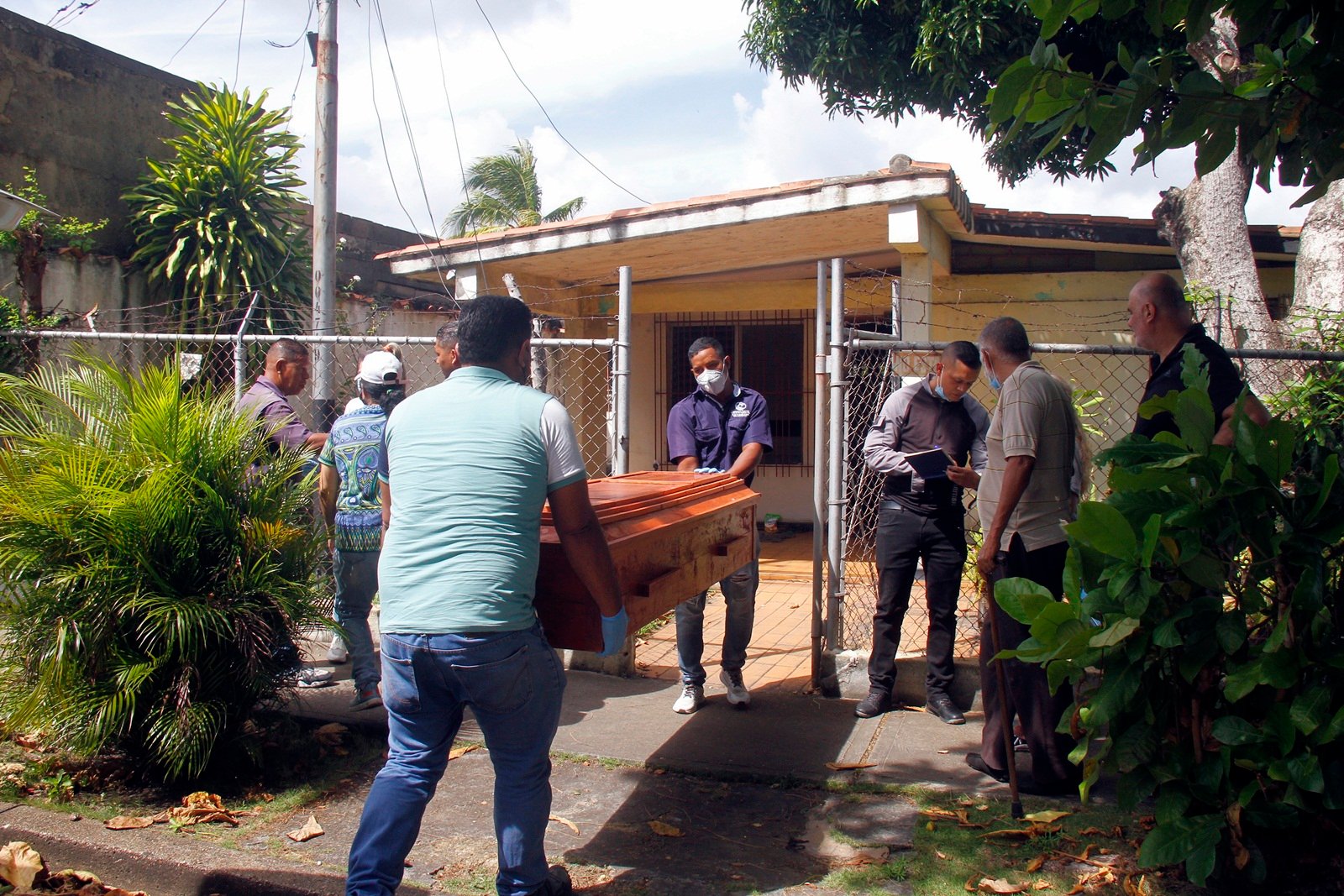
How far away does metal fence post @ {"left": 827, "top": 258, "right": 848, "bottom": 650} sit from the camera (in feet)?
16.3

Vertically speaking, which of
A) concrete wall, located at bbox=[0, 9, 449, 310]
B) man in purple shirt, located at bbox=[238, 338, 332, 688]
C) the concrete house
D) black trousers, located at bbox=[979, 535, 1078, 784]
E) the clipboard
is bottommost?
black trousers, located at bbox=[979, 535, 1078, 784]

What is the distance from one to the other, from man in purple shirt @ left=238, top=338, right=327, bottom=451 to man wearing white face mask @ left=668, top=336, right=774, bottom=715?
5.89 feet

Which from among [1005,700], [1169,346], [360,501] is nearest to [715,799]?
[1005,700]

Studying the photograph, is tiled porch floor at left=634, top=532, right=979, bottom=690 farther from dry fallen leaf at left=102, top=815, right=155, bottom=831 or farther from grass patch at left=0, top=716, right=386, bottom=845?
dry fallen leaf at left=102, top=815, right=155, bottom=831

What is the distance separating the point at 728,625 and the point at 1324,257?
438 cm

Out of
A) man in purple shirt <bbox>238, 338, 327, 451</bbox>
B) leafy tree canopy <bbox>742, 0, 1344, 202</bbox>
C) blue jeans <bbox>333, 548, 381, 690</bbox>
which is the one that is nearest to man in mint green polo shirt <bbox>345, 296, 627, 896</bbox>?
leafy tree canopy <bbox>742, 0, 1344, 202</bbox>

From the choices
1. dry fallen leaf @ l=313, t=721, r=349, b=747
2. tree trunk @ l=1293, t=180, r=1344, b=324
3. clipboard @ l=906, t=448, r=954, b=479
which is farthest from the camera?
tree trunk @ l=1293, t=180, r=1344, b=324

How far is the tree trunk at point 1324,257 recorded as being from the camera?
6.05 metres

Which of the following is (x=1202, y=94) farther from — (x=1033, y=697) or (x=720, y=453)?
(x=720, y=453)

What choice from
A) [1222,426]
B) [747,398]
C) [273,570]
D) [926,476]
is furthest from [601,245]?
[1222,426]

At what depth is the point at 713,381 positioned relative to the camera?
16.5ft

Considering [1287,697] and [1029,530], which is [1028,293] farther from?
Answer: [1287,697]

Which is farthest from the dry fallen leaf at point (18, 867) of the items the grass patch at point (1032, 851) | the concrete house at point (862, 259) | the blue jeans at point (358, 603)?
the concrete house at point (862, 259)

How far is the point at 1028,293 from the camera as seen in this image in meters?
8.23
